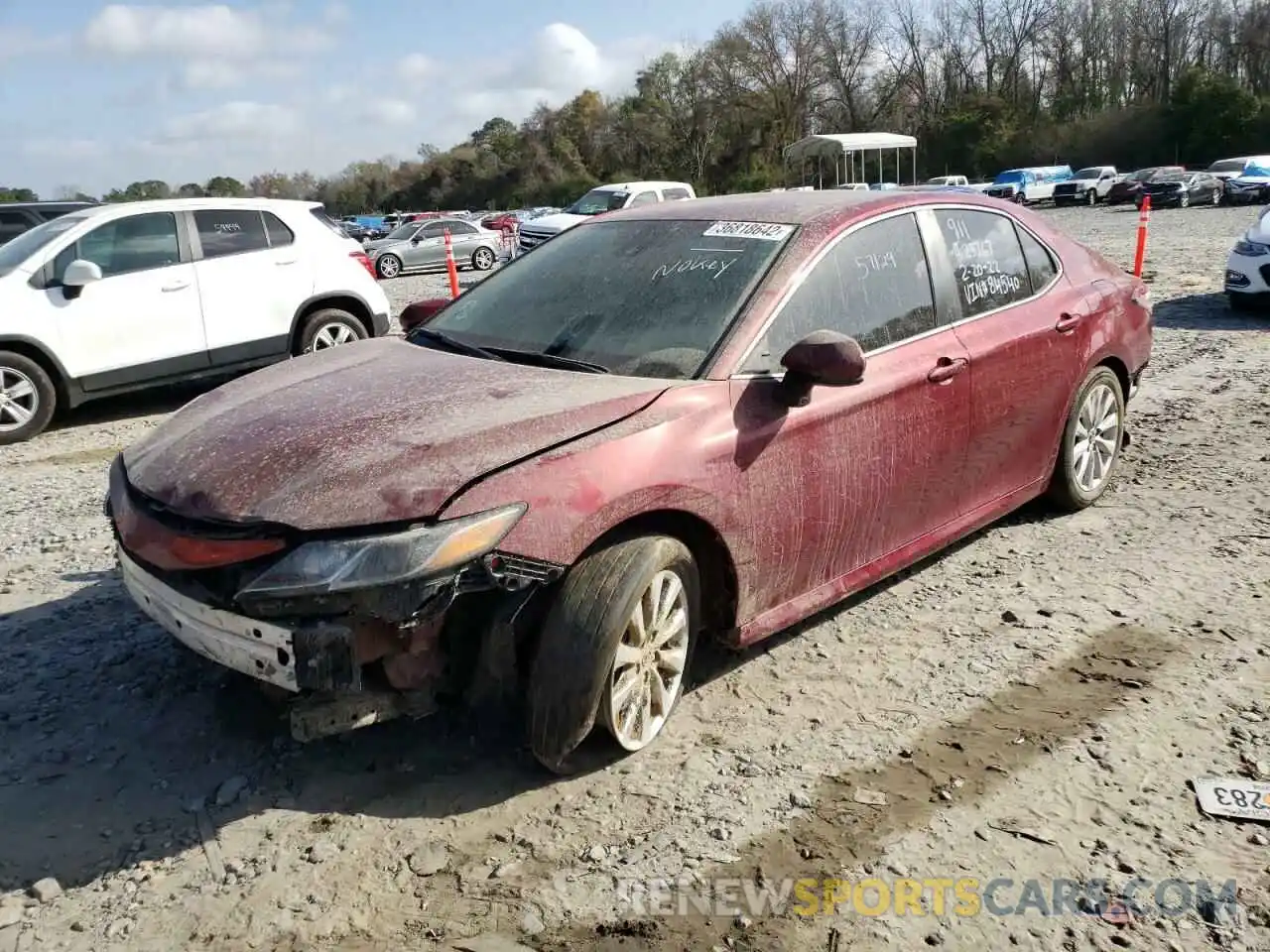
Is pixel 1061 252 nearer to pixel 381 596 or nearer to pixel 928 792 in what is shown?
pixel 928 792

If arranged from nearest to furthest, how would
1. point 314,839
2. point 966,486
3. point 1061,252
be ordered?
point 314,839
point 966,486
point 1061,252

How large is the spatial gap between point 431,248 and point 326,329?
16.5 m

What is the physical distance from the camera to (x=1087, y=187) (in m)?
43.4

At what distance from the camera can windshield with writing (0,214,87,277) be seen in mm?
7840

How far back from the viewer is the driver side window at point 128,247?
790 centimetres

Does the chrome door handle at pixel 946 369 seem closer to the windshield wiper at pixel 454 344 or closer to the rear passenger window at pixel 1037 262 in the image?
the rear passenger window at pixel 1037 262

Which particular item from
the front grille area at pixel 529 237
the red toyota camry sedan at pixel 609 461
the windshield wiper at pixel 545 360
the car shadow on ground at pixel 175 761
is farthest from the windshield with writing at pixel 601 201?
the car shadow on ground at pixel 175 761

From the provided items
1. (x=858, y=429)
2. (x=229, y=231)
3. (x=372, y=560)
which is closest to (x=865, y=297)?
(x=858, y=429)

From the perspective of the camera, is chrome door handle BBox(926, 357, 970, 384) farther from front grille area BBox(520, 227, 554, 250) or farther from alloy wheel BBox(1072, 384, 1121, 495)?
front grille area BBox(520, 227, 554, 250)

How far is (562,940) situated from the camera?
241 centimetres

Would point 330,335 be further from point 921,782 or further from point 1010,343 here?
point 921,782

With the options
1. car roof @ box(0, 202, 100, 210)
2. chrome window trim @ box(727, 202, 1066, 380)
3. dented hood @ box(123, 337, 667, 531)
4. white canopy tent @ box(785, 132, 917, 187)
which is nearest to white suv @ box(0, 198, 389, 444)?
car roof @ box(0, 202, 100, 210)

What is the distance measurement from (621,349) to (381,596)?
1307 millimetres

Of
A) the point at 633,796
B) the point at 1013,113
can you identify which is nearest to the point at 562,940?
the point at 633,796
